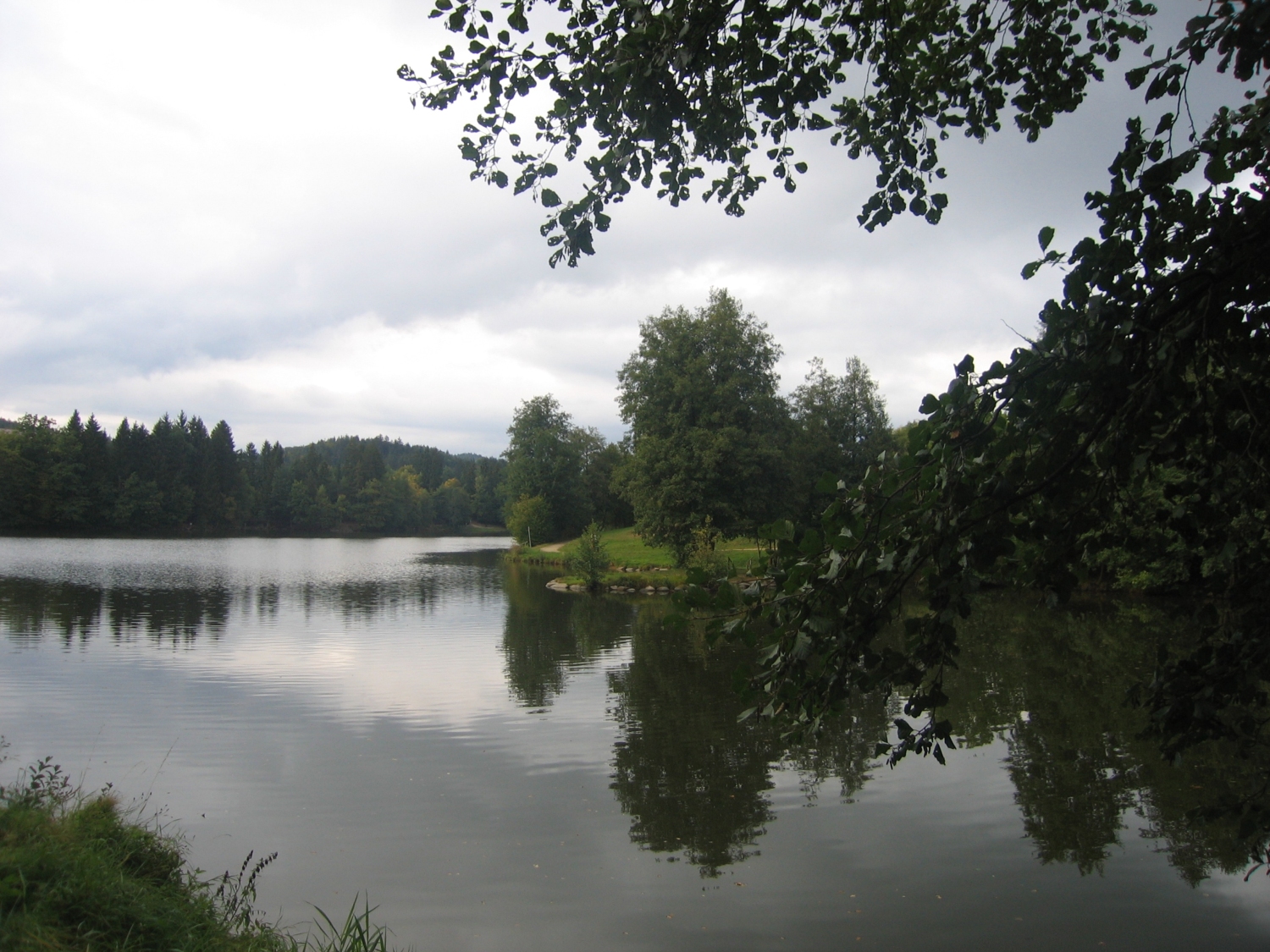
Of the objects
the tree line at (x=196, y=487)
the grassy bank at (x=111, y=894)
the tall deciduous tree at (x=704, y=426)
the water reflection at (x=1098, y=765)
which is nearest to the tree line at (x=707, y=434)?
the tall deciduous tree at (x=704, y=426)

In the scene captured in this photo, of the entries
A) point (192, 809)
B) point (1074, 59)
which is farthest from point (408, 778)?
point (1074, 59)

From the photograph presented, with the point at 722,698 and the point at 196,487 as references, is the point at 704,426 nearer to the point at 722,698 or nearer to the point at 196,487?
the point at 722,698

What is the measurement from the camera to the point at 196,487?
258 feet

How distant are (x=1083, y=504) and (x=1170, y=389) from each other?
455 millimetres

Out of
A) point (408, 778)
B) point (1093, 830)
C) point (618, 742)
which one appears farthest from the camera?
point (618, 742)

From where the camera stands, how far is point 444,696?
1282cm

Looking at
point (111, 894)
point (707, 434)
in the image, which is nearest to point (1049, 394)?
point (111, 894)

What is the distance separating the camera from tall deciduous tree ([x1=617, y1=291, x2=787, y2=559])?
99.5ft

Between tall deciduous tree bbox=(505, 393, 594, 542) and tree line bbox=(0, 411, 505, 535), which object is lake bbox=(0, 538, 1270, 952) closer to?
tall deciduous tree bbox=(505, 393, 594, 542)

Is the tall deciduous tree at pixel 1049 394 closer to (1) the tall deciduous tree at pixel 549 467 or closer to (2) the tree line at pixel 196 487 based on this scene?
(1) the tall deciduous tree at pixel 549 467

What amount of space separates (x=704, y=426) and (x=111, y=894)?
27659 millimetres

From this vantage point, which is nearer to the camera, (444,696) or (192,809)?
(192,809)

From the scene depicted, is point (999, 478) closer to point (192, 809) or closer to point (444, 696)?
point (192, 809)

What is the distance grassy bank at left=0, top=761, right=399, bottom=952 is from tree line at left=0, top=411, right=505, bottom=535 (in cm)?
7433
